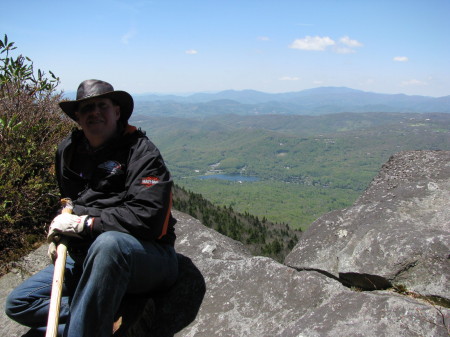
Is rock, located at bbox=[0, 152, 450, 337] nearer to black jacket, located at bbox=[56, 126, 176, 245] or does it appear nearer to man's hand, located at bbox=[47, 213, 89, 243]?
black jacket, located at bbox=[56, 126, 176, 245]

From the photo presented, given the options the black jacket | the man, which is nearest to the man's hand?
the man

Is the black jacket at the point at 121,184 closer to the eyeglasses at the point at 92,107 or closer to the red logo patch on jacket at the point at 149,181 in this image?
the red logo patch on jacket at the point at 149,181

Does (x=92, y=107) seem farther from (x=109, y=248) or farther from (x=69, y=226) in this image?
(x=109, y=248)

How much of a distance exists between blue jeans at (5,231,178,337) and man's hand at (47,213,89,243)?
0.34 metres

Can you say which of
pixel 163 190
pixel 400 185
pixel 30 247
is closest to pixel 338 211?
pixel 400 185

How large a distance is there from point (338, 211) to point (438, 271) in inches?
83.8

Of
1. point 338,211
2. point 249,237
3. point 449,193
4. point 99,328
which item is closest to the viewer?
point 99,328

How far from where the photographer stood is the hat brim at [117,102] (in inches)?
161

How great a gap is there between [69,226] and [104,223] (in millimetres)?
373

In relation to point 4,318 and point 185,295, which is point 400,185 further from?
point 4,318

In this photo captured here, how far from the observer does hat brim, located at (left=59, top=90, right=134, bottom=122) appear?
410cm

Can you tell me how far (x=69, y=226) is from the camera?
3684 millimetres

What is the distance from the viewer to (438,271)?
354 centimetres

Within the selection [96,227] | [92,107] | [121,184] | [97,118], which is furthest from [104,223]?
[92,107]
